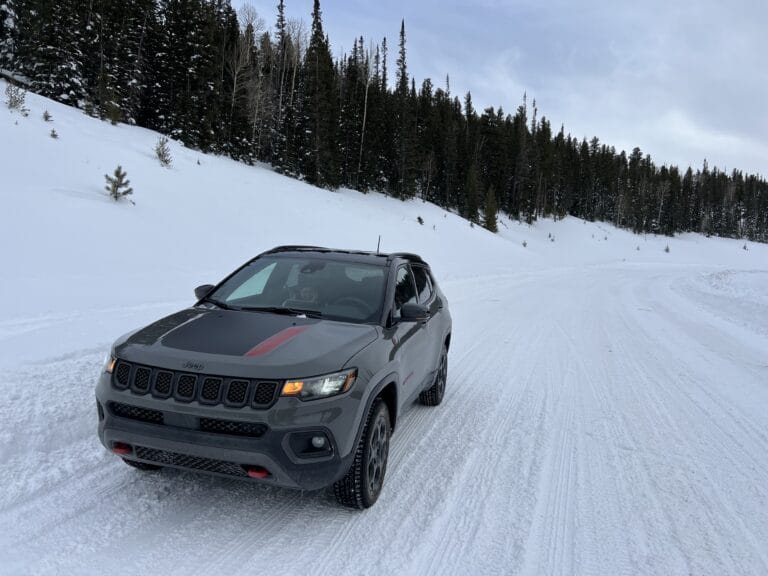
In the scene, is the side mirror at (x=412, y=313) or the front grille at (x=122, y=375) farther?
the side mirror at (x=412, y=313)

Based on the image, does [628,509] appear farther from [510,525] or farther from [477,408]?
[477,408]

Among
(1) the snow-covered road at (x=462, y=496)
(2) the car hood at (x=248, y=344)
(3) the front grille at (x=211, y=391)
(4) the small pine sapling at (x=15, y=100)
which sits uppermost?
(4) the small pine sapling at (x=15, y=100)

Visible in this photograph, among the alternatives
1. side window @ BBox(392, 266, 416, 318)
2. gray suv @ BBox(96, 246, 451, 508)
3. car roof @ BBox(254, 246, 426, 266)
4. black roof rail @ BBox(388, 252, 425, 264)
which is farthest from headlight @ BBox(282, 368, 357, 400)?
black roof rail @ BBox(388, 252, 425, 264)

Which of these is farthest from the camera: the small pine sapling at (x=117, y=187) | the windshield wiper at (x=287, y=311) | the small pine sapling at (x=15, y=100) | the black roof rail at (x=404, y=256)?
the small pine sapling at (x=15, y=100)

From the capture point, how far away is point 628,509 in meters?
3.63

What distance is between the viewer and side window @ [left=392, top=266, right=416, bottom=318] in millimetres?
4406

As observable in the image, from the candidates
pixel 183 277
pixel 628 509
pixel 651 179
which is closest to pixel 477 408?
pixel 628 509

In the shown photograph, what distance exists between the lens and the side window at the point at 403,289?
4.41m

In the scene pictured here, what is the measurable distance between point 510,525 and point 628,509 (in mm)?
→ 943

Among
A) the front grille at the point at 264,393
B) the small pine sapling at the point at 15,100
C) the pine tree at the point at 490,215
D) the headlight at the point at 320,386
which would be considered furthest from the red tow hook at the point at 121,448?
the pine tree at the point at 490,215

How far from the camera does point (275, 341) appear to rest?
10.6 ft

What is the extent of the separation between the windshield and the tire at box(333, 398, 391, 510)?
2.58 ft

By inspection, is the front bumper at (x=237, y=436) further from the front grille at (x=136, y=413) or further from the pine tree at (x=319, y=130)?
the pine tree at (x=319, y=130)

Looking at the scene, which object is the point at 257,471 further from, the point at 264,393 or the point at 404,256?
the point at 404,256
